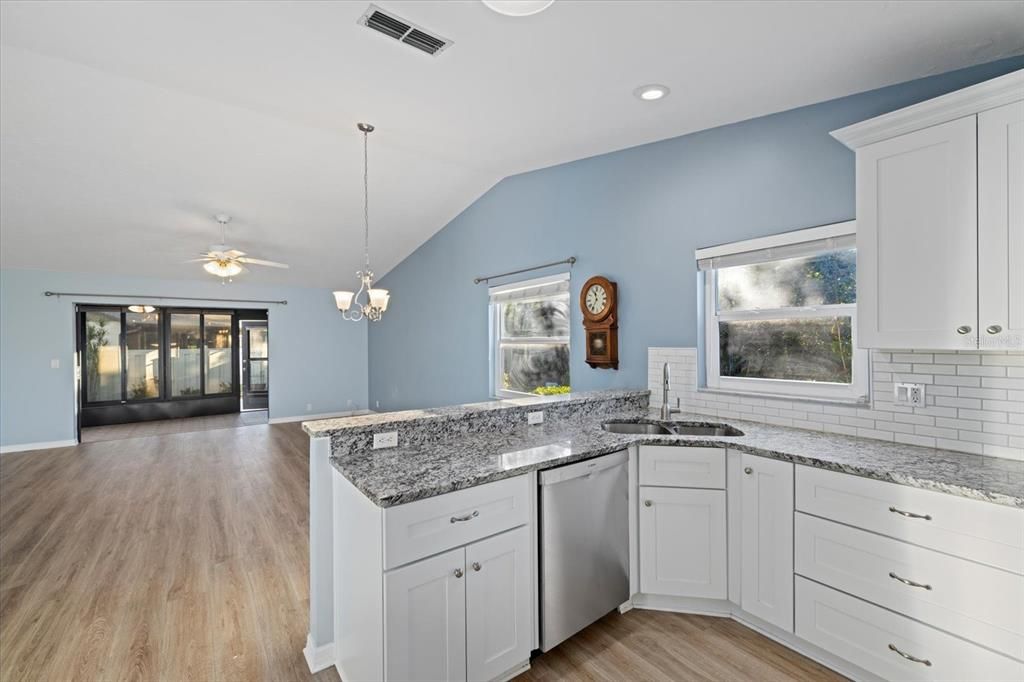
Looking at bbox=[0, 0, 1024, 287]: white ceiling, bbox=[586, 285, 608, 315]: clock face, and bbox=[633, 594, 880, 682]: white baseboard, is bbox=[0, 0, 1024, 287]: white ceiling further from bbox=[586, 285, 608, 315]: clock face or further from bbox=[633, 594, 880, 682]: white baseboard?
bbox=[633, 594, 880, 682]: white baseboard

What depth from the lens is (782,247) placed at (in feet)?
8.71

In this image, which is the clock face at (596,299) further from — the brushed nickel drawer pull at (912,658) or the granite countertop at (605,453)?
the brushed nickel drawer pull at (912,658)

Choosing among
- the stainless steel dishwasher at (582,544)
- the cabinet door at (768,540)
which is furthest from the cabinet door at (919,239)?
the stainless steel dishwasher at (582,544)

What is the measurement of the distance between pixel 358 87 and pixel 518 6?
1286 mm

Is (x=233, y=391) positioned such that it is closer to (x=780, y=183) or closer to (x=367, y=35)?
(x=367, y=35)

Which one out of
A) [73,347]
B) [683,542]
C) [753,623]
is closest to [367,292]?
[683,542]

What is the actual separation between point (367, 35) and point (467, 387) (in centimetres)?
386

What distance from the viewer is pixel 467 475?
1744 mm

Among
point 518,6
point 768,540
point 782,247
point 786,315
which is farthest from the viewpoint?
point 786,315

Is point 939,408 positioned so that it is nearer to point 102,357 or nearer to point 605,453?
point 605,453

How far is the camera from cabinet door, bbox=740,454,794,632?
6.64 ft

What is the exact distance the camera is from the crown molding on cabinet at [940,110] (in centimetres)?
165

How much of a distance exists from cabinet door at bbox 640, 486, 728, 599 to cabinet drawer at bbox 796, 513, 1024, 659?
14.5 inches

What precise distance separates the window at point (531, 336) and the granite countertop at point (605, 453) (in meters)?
1.75
